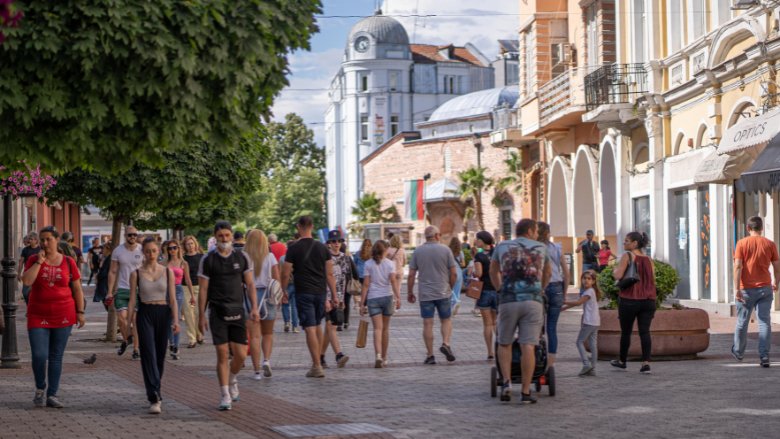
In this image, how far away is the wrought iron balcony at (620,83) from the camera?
98.4ft

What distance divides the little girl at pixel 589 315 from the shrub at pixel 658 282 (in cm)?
138

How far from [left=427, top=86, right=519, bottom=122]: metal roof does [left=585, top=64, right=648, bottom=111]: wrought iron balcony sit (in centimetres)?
5107

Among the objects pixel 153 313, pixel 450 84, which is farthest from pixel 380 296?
pixel 450 84

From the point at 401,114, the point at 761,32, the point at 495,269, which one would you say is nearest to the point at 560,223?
the point at 761,32

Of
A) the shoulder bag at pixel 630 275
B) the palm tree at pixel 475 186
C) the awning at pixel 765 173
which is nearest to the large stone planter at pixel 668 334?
the shoulder bag at pixel 630 275

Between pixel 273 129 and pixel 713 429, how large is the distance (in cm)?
10009

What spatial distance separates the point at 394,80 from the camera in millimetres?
99375

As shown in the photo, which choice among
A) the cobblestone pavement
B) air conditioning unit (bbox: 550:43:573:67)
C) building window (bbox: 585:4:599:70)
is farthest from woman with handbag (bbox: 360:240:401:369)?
air conditioning unit (bbox: 550:43:573:67)

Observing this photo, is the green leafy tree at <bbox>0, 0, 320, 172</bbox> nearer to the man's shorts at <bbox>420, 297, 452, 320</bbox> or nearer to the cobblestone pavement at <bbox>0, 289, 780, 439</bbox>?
the cobblestone pavement at <bbox>0, 289, 780, 439</bbox>

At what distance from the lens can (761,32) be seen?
71.1 ft

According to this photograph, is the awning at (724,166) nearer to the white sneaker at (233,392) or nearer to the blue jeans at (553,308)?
the blue jeans at (553,308)

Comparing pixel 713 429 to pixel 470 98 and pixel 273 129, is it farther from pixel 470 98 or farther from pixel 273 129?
pixel 273 129

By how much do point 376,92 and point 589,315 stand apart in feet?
279

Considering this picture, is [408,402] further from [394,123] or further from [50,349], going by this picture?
[394,123]
